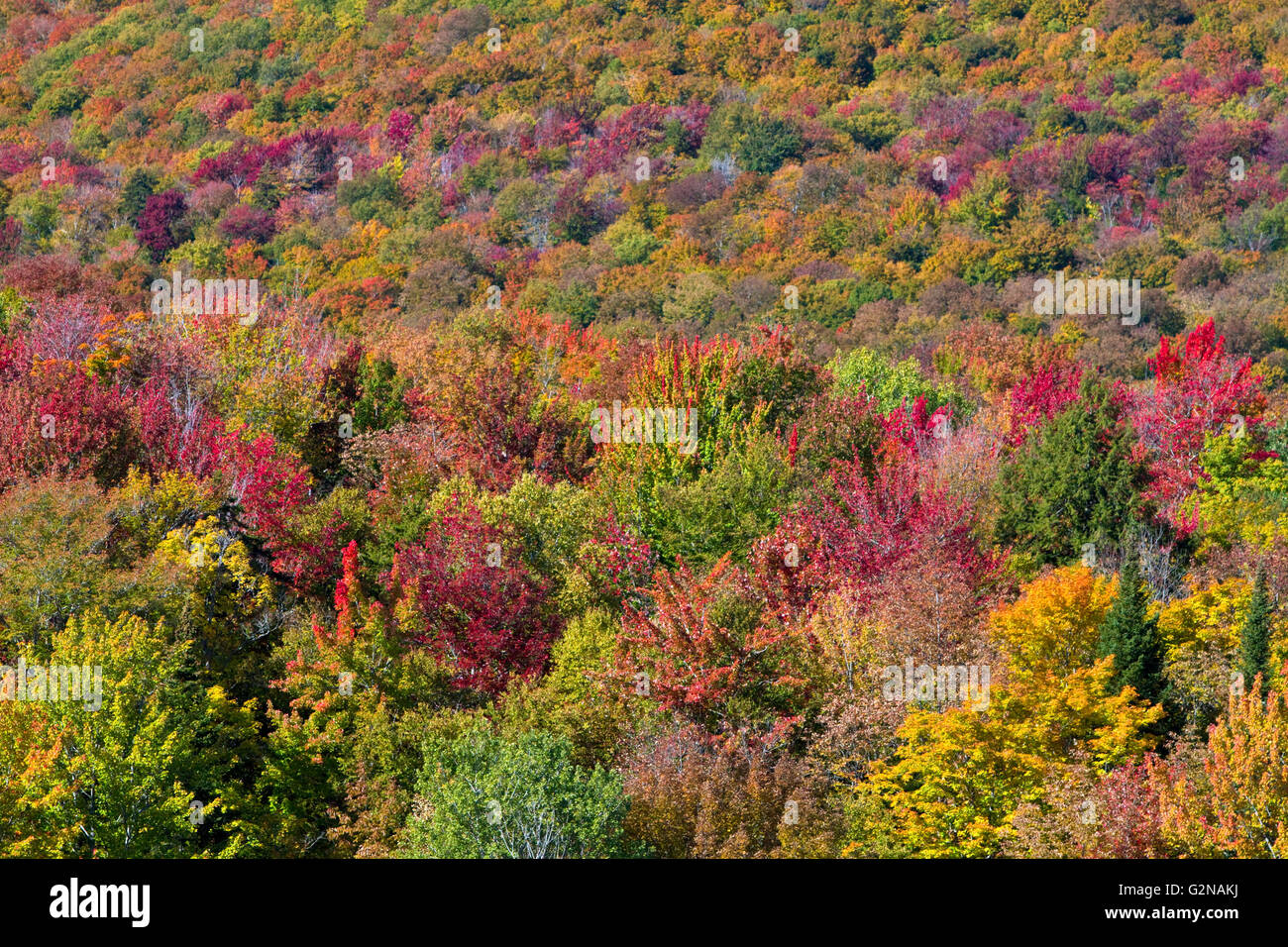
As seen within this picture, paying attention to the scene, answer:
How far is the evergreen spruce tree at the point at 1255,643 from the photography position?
1291 inches

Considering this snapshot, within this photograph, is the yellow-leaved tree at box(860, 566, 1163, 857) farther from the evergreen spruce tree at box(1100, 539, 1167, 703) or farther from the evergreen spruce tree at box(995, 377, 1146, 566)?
the evergreen spruce tree at box(995, 377, 1146, 566)

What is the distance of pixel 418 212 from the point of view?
12481 centimetres

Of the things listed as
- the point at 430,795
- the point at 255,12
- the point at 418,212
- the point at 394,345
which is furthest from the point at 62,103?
the point at 430,795

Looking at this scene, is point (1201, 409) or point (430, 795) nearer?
point (430, 795)

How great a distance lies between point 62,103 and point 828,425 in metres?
132

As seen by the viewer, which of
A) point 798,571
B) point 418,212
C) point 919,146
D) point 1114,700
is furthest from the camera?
point 919,146

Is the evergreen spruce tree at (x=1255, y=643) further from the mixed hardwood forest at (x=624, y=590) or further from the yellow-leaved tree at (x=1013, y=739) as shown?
the yellow-leaved tree at (x=1013, y=739)

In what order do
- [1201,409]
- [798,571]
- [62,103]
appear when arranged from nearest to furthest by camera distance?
[798,571]
[1201,409]
[62,103]

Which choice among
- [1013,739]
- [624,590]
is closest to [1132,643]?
[1013,739]

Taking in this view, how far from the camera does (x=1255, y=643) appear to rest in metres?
33.0

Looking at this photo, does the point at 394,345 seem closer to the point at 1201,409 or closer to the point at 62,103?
the point at 1201,409

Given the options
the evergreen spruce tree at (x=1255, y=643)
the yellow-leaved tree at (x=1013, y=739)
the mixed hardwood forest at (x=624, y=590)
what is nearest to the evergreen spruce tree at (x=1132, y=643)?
the mixed hardwood forest at (x=624, y=590)

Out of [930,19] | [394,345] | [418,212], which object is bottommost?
[394,345]

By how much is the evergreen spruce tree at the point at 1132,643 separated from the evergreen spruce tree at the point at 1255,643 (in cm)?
190
